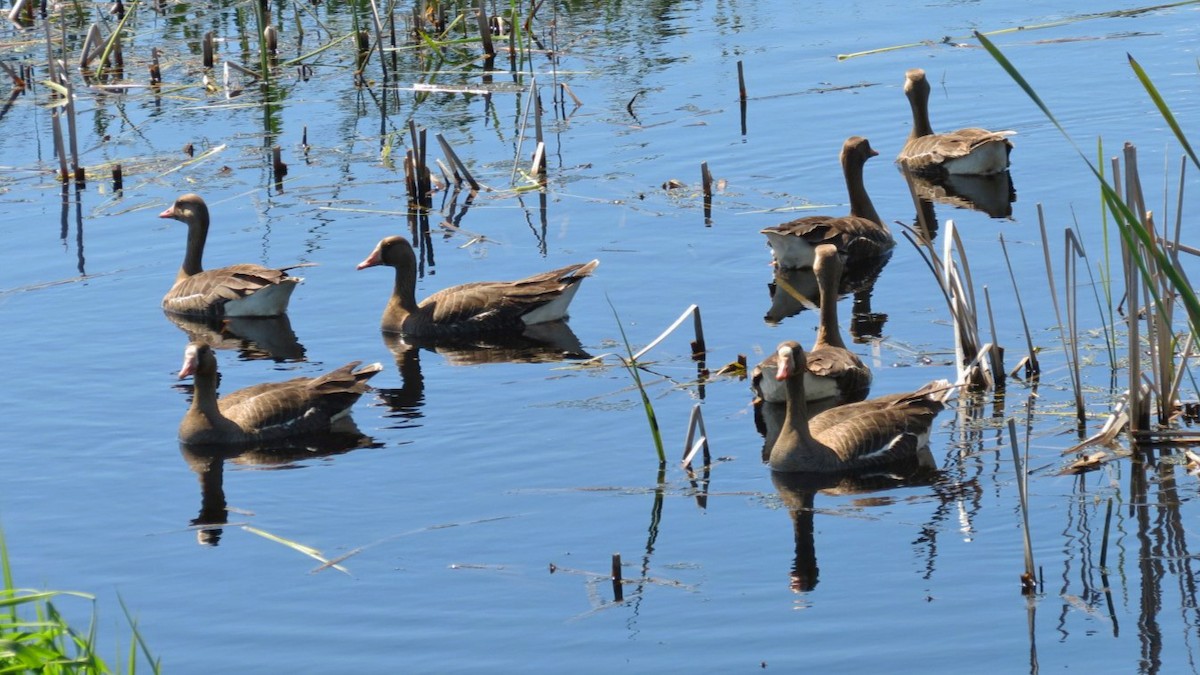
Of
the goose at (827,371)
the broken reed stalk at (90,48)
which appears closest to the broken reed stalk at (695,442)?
the goose at (827,371)

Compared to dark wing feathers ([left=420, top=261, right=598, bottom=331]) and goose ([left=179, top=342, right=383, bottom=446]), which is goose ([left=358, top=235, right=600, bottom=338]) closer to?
dark wing feathers ([left=420, top=261, right=598, bottom=331])

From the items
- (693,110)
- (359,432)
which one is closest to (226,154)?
(693,110)

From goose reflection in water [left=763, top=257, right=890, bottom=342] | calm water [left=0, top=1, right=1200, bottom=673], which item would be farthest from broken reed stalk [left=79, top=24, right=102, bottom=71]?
goose reflection in water [left=763, top=257, right=890, bottom=342]

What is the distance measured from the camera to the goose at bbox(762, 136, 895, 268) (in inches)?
613

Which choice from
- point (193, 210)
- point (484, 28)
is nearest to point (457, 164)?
point (193, 210)

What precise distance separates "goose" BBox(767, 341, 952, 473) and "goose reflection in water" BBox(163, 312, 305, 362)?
5048 mm

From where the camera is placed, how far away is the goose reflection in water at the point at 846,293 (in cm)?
1424

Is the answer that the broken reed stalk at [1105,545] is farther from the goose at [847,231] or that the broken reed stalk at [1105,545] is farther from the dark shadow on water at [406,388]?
the goose at [847,231]

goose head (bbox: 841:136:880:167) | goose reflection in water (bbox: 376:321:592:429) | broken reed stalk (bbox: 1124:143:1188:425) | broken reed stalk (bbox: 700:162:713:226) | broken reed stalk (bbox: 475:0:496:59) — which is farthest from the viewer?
broken reed stalk (bbox: 475:0:496:59)

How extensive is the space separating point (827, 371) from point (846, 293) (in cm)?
337

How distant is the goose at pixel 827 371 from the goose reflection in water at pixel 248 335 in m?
4.36

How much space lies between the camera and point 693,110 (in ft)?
68.8

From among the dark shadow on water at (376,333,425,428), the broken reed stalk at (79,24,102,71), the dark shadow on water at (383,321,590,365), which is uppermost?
the broken reed stalk at (79,24,102,71)

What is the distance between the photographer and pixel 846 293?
15.5 m
